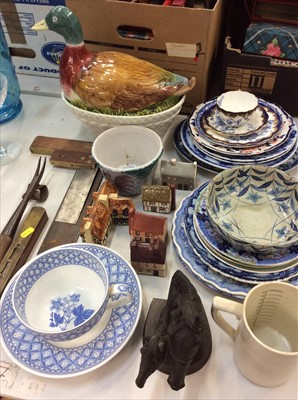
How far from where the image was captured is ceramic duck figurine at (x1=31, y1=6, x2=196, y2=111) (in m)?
0.68

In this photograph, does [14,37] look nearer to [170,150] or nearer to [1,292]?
[170,150]

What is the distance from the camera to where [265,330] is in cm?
48

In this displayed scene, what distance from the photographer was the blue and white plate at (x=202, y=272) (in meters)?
0.51

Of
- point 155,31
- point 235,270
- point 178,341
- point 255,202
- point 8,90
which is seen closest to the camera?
point 178,341

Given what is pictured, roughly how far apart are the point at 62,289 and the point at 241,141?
383 millimetres

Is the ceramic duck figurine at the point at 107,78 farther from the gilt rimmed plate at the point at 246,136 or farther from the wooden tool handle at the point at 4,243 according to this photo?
the wooden tool handle at the point at 4,243

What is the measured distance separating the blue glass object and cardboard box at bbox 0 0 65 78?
7 centimetres

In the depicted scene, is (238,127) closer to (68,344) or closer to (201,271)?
(201,271)

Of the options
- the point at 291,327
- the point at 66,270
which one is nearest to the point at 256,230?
the point at 291,327

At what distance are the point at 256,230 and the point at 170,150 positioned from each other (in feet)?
0.84

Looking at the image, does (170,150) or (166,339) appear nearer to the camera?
(166,339)

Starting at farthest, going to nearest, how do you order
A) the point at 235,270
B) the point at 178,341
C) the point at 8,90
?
the point at 8,90 < the point at 235,270 < the point at 178,341

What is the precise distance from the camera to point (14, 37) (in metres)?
0.91

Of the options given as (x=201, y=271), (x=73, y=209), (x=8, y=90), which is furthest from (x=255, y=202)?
(x=8, y=90)
